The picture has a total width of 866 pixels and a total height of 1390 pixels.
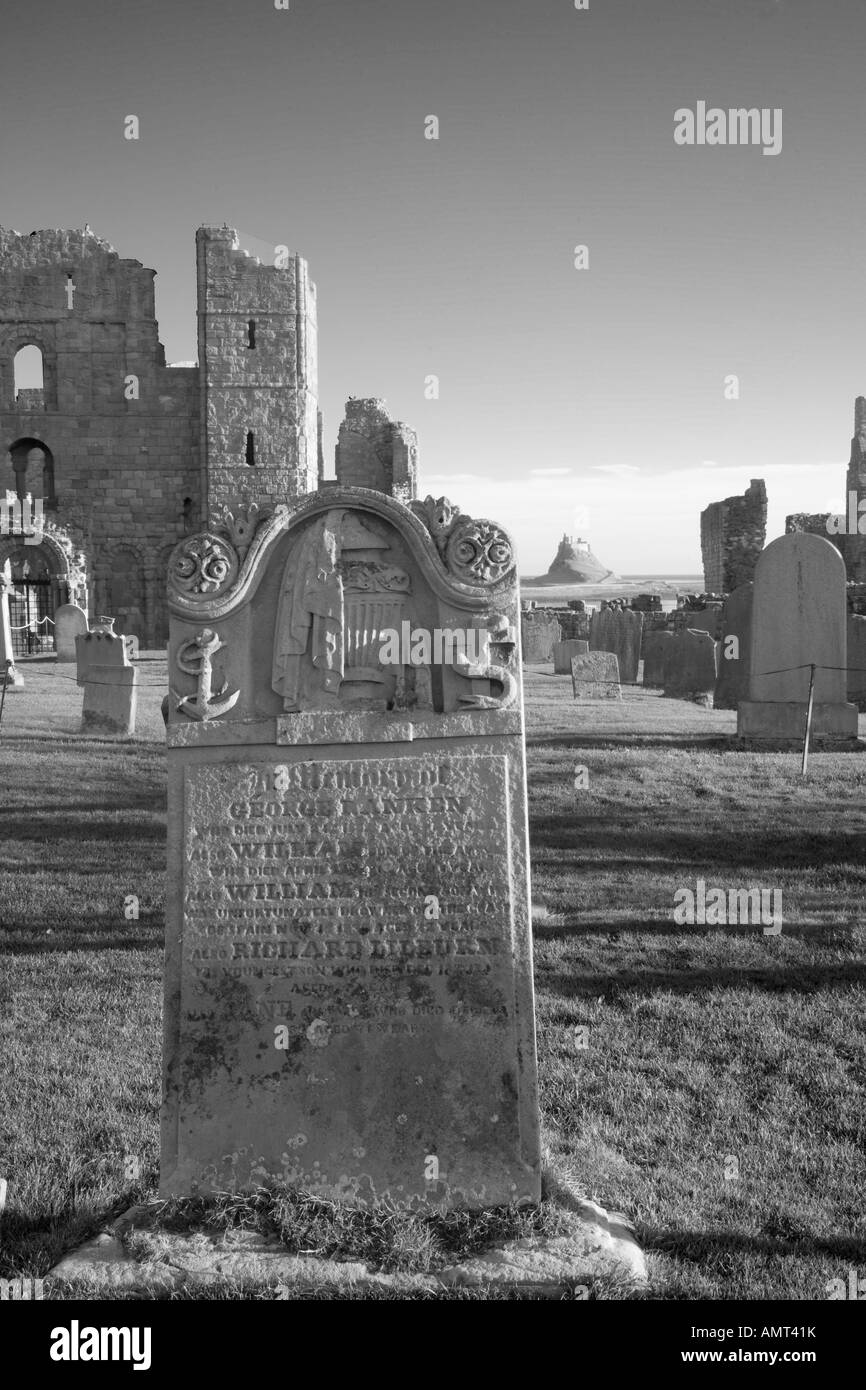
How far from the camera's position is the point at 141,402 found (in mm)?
32781

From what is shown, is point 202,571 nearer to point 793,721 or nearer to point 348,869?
point 348,869

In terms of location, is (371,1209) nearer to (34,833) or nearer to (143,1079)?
(143,1079)

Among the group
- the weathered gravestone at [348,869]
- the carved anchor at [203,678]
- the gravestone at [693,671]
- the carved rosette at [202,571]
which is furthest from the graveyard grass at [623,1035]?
the gravestone at [693,671]

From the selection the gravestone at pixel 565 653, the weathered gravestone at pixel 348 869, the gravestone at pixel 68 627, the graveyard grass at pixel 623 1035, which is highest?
the gravestone at pixel 68 627

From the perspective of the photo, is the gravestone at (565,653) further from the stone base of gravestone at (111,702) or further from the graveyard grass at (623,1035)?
the graveyard grass at (623,1035)

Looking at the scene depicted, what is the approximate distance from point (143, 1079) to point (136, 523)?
2963 centimetres

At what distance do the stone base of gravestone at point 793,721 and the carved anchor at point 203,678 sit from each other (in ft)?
30.9

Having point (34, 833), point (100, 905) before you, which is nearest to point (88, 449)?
point (34, 833)

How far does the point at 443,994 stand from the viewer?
11.9 ft

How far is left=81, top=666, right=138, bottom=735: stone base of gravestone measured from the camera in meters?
13.5

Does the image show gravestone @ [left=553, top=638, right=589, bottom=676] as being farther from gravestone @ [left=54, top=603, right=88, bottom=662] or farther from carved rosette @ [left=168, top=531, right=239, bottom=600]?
carved rosette @ [left=168, top=531, right=239, bottom=600]

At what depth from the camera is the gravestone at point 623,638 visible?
895 inches

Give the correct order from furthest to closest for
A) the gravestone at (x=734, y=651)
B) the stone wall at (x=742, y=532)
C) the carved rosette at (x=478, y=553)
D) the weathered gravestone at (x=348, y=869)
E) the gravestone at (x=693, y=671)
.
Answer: the stone wall at (x=742, y=532) → the gravestone at (x=693, y=671) → the gravestone at (x=734, y=651) → the carved rosette at (x=478, y=553) → the weathered gravestone at (x=348, y=869)
